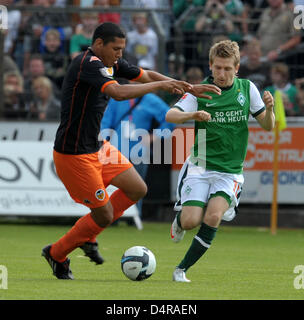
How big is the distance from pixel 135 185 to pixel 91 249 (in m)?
0.77

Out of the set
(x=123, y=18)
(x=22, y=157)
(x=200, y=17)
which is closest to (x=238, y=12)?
(x=200, y=17)

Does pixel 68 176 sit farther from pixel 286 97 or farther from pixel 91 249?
pixel 286 97

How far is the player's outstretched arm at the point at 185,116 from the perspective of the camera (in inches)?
309

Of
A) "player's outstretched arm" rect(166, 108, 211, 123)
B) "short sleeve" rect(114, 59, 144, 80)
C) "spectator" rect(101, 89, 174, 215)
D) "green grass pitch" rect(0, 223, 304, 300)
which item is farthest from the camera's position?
"spectator" rect(101, 89, 174, 215)

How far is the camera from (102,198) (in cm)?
864

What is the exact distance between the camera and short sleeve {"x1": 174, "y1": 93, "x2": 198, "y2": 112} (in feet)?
28.2

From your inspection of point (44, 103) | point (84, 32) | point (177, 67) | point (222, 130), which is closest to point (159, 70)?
point (177, 67)

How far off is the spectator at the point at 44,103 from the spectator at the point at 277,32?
12.9 ft

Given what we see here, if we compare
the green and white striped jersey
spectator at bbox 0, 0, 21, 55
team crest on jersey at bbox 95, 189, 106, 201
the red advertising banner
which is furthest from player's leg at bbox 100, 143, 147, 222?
spectator at bbox 0, 0, 21, 55

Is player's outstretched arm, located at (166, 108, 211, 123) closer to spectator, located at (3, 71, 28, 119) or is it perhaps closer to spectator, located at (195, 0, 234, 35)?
spectator, located at (195, 0, 234, 35)

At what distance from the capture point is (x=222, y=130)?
8.73m

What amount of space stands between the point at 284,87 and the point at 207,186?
7.84 meters

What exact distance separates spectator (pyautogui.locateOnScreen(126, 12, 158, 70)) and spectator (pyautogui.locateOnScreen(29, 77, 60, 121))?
5.42 feet

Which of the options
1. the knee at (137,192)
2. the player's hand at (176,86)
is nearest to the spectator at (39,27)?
the knee at (137,192)
